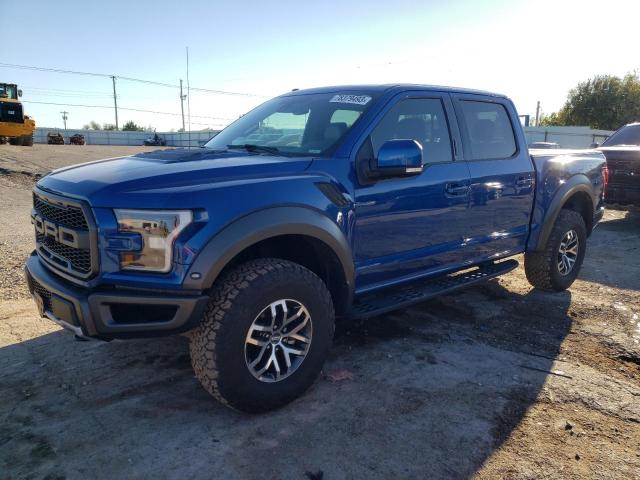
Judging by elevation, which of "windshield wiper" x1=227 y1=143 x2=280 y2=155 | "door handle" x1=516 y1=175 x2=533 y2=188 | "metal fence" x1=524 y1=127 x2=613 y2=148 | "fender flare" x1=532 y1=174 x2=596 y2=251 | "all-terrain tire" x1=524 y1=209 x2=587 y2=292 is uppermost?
"metal fence" x1=524 y1=127 x2=613 y2=148

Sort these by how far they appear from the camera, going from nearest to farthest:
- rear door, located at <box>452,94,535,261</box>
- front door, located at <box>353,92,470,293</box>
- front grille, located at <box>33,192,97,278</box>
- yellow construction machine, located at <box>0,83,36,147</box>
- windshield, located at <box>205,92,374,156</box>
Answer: front grille, located at <box>33,192,97,278</box> < front door, located at <box>353,92,470,293</box> < windshield, located at <box>205,92,374,156</box> < rear door, located at <box>452,94,535,261</box> < yellow construction machine, located at <box>0,83,36,147</box>

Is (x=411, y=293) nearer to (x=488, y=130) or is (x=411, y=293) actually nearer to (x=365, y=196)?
(x=365, y=196)

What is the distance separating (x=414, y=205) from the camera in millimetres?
3500

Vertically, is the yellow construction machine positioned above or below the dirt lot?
above

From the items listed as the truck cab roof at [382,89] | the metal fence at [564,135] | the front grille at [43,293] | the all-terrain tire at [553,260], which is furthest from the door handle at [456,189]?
the metal fence at [564,135]

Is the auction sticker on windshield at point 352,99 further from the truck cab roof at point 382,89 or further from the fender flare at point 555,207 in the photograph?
the fender flare at point 555,207

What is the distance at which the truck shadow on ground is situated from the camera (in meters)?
2.44

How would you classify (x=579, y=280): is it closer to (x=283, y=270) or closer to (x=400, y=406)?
(x=400, y=406)

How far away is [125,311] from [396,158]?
5.97 feet

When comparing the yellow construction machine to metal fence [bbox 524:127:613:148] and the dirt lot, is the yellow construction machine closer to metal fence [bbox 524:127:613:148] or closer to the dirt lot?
the dirt lot

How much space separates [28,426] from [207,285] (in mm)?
1301

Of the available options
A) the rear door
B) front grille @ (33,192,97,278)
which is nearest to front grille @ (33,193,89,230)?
front grille @ (33,192,97,278)

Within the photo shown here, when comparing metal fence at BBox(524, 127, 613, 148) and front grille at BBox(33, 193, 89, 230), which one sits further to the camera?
metal fence at BBox(524, 127, 613, 148)

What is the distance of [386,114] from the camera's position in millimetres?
3486
